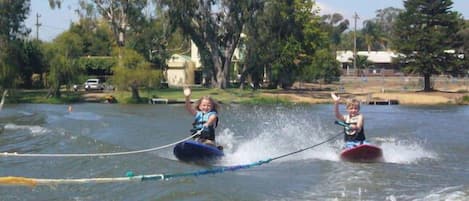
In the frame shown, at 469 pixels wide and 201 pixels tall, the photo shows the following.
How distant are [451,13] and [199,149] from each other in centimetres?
5363

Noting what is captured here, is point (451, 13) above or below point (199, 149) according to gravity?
above

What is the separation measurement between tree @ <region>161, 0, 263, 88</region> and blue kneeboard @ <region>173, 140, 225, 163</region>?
1657 inches

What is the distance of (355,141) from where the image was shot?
17.5 metres

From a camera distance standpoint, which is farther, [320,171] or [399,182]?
[320,171]

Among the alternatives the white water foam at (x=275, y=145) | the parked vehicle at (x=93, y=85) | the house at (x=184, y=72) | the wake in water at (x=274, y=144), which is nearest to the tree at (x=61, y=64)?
the parked vehicle at (x=93, y=85)

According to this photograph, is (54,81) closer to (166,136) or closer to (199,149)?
(166,136)

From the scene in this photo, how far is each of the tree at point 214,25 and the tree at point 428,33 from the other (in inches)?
595

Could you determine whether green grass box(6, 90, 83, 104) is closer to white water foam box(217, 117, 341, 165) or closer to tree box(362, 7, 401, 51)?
white water foam box(217, 117, 341, 165)

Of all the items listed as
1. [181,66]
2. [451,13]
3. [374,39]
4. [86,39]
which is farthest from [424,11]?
[374,39]

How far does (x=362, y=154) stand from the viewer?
16.9m

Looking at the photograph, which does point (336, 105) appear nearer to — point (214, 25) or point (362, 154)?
point (362, 154)

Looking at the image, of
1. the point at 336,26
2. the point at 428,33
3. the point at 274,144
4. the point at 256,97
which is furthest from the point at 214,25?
Result: the point at 336,26

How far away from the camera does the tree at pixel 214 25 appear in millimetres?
58625

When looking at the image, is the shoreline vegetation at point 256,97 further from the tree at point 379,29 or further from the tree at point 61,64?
the tree at point 379,29
